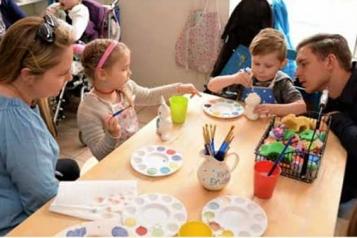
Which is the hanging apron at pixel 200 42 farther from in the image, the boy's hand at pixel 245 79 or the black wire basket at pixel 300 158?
the black wire basket at pixel 300 158

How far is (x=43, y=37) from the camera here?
1.24 metres

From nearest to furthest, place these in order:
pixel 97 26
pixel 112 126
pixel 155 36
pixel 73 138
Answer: pixel 112 126 → pixel 73 138 → pixel 97 26 → pixel 155 36

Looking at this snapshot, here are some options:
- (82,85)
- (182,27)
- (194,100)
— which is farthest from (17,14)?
(194,100)

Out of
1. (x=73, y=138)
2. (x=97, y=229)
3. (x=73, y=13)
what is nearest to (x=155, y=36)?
(x=73, y=13)

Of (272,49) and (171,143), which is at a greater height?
(272,49)

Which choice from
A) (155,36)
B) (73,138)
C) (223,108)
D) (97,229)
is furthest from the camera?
(155,36)

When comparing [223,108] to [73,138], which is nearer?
[223,108]

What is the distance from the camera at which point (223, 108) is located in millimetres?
1810

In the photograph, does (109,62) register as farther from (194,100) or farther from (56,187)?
(56,187)

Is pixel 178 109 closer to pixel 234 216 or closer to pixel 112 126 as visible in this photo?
pixel 112 126

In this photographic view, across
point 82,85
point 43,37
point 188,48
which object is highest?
point 43,37

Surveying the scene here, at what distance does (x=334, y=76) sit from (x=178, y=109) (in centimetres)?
72

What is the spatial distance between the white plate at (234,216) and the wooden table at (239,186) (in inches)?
1.0

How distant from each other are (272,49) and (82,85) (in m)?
1.62
